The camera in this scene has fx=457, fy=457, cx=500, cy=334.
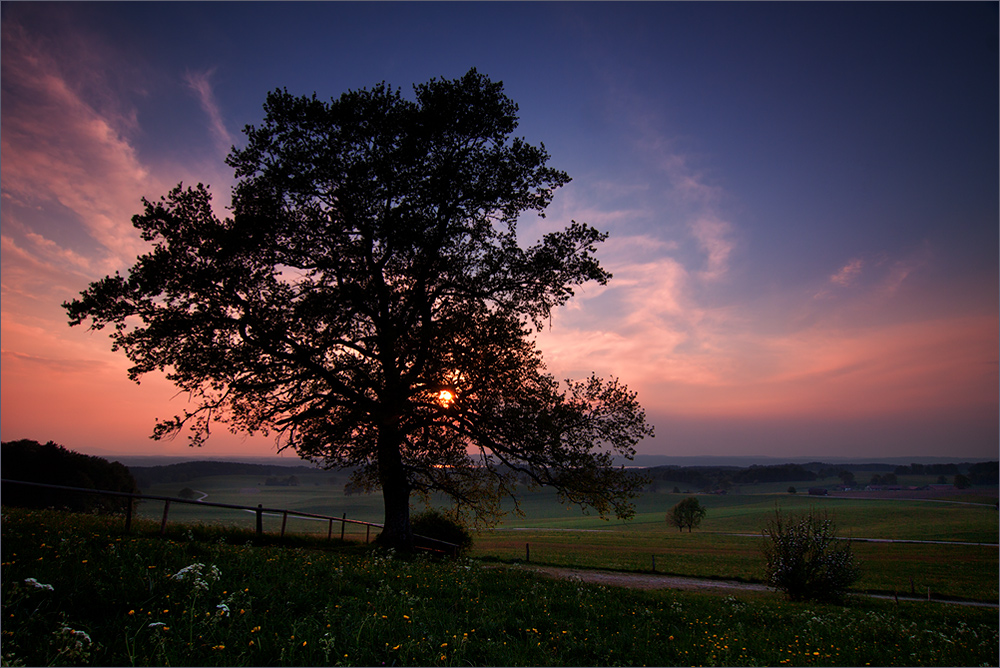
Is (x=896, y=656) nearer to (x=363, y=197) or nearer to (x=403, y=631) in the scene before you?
(x=403, y=631)

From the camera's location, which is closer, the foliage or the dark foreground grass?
the dark foreground grass

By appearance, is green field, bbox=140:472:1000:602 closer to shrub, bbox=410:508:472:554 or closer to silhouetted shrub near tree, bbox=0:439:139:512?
shrub, bbox=410:508:472:554

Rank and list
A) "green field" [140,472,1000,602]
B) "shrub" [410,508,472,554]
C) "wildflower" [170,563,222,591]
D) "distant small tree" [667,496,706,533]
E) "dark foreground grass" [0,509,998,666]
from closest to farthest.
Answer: "dark foreground grass" [0,509,998,666] → "wildflower" [170,563,222,591] → "shrub" [410,508,472,554] → "green field" [140,472,1000,602] → "distant small tree" [667,496,706,533]

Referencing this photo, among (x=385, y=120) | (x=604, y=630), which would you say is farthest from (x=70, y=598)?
(x=385, y=120)

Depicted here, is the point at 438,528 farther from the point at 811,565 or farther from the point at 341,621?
the point at 341,621

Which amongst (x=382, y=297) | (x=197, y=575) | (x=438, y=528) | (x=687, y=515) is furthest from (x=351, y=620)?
(x=687, y=515)

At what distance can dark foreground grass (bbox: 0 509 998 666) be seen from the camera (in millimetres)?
4711

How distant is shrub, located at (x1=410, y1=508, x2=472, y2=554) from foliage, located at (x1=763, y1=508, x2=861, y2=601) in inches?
613

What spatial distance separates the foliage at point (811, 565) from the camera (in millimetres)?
18953

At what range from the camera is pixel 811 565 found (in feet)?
62.9

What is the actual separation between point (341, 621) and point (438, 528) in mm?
21517

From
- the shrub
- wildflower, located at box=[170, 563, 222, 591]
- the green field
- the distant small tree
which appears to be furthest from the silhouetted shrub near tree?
the distant small tree

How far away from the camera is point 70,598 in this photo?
5.34m

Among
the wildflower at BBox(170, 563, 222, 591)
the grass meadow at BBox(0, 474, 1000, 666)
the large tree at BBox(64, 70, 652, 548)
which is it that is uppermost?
the large tree at BBox(64, 70, 652, 548)
